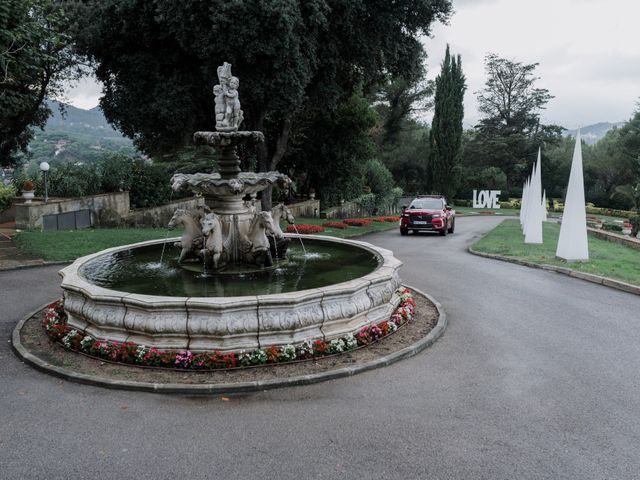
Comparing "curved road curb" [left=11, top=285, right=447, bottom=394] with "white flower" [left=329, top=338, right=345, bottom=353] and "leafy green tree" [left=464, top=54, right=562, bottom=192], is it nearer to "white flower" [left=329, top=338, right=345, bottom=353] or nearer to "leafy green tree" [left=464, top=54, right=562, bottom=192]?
"white flower" [left=329, top=338, right=345, bottom=353]

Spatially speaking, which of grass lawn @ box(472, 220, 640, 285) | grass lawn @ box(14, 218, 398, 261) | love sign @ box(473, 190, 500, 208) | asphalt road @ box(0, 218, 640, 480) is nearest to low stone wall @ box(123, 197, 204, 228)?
grass lawn @ box(14, 218, 398, 261)

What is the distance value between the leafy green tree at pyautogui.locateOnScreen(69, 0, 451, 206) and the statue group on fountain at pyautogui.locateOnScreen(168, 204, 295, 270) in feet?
33.0

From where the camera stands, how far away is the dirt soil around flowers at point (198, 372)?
20.0ft

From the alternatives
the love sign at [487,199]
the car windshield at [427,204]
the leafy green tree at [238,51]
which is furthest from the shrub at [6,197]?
the love sign at [487,199]

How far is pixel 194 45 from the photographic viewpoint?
1814 centimetres

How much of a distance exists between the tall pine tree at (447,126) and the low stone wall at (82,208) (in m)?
35.0

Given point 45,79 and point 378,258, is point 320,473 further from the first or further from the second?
point 45,79

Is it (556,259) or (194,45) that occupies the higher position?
(194,45)

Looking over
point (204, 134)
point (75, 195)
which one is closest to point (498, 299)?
point (204, 134)

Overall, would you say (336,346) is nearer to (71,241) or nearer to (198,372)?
(198,372)

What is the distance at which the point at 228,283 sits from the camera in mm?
8594

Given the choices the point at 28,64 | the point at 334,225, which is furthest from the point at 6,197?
the point at 334,225

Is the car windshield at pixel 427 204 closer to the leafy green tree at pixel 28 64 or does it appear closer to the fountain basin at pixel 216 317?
the leafy green tree at pixel 28 64

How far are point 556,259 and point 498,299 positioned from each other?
5.65m
